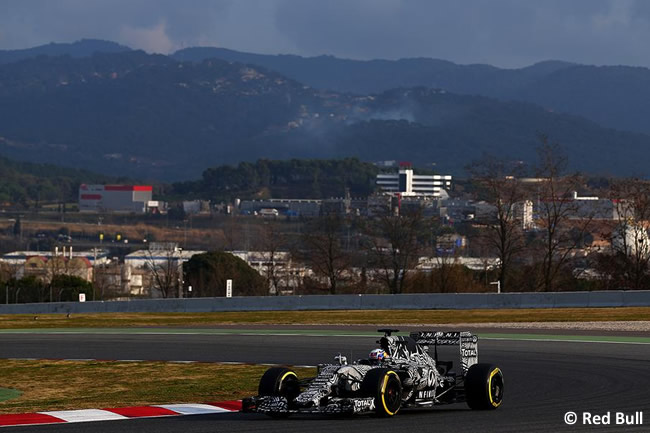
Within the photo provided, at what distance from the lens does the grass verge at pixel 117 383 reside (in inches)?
898


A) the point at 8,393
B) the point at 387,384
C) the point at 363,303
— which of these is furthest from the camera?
the point at 363,303

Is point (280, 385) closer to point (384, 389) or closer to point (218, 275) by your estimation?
point (384, 389)

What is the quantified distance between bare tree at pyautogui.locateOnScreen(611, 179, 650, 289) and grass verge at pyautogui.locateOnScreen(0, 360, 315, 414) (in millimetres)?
47581

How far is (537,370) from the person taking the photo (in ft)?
90.3

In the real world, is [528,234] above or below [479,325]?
above

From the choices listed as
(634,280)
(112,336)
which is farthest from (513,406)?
(634,280)

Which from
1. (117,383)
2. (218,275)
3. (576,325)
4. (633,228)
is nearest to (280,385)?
(117,383)

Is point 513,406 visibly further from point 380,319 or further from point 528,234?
point 528,234

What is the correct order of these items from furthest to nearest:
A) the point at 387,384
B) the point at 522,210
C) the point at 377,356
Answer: the point at 522,210, the point at 377,356, the point at 387,384

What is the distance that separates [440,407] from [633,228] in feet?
198

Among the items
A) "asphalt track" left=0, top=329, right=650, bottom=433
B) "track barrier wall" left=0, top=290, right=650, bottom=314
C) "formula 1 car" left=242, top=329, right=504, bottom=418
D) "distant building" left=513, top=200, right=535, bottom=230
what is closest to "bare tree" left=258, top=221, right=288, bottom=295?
"distant building" left=513, top=200, right=535, bottom=230

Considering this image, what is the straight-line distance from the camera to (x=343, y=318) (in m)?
52.4

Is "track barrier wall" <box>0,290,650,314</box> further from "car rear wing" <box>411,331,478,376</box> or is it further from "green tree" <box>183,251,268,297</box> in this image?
"car rear wing" <box>411,331,478,376</box>

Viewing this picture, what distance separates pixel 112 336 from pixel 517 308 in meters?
21.0
